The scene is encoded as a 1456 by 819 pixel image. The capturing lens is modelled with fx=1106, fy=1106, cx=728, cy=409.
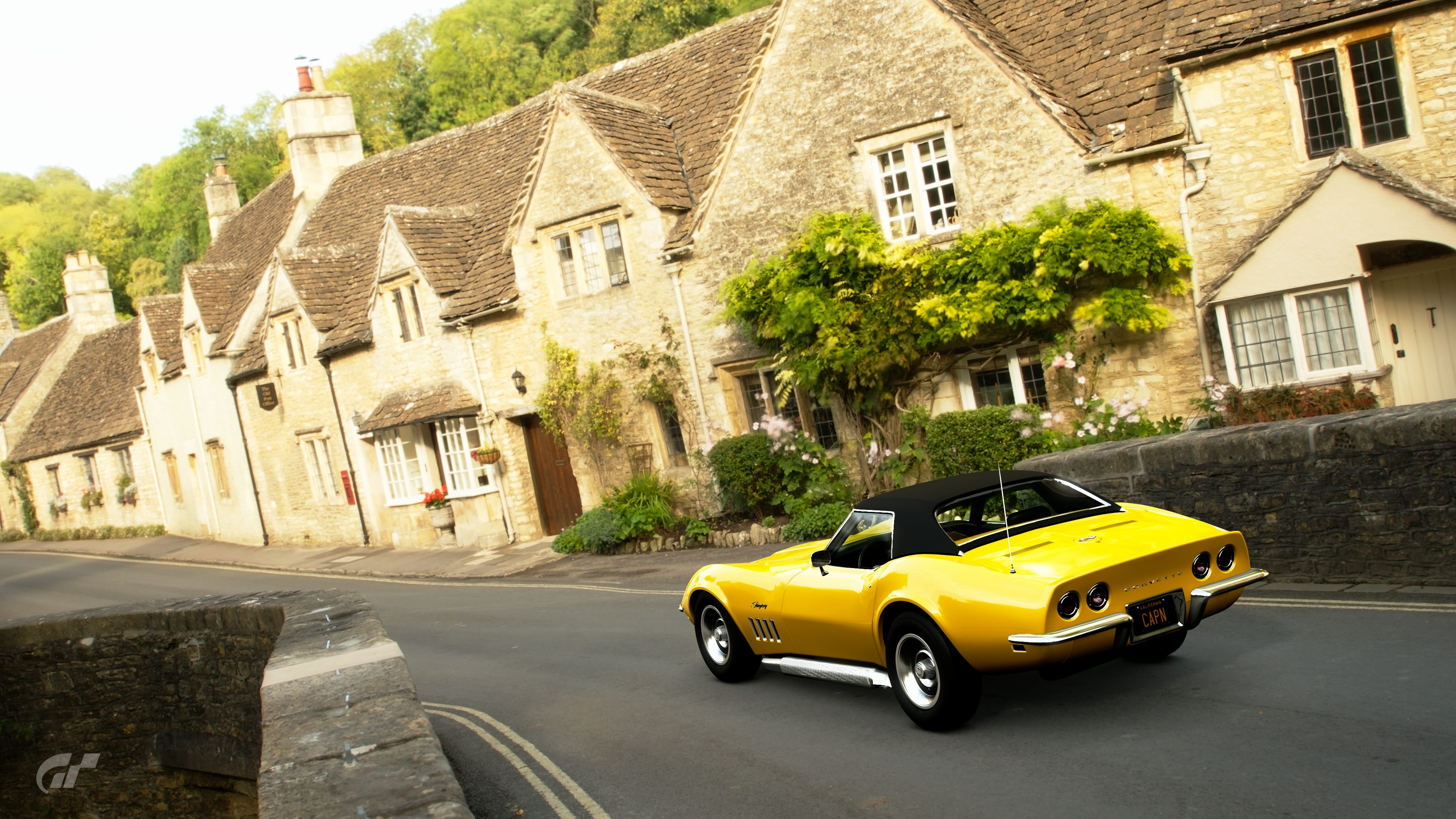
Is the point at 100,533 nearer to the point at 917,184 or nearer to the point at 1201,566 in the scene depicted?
the point at 917,184

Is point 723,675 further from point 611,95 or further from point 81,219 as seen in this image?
point 81,219

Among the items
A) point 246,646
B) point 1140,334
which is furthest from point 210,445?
point 1140,334

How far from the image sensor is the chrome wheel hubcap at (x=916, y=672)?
6.93m

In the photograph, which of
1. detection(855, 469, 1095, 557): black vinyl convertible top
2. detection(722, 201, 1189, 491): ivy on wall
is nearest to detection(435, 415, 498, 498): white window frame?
detection(722, 201, 1189, 491): ivy on wall

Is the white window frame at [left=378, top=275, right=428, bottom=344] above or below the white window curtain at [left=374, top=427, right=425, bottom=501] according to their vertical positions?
above

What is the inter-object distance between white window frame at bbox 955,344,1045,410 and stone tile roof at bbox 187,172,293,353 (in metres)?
20.6

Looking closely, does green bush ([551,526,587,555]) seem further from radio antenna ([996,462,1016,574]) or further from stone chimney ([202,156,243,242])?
stone chimney ([202,156,243,242])

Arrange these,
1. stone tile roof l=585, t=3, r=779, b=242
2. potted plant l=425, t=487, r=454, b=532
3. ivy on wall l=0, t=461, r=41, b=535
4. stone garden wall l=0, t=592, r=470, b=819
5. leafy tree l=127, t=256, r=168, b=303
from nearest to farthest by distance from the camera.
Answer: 1. stone garden wall l=0, t=592, r=470, b=819
2. stone tile roof l=585, t=3, r=779, b=242
3. potted plant l=425, t=487, r=454, b=532
4. ivy on wall l=0, t=461, r=41, b=535
5. leafy tree l=127, t=256, r=168, b=303

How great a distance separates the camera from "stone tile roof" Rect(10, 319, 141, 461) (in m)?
40.8

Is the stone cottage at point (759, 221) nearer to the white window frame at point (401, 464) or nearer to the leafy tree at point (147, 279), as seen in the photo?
the white window frame at point (401, 464)

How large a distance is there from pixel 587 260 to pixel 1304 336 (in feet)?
42.4

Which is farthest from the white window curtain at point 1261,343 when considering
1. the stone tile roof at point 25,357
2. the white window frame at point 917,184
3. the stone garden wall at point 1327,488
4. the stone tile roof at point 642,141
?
the stone tile roof at point 25,357

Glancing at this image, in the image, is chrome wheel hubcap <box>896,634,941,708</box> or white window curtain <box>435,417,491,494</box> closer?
chrome wheel hubcap <box>896,634,941,708</box>

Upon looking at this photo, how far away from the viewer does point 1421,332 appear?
13961 mm
